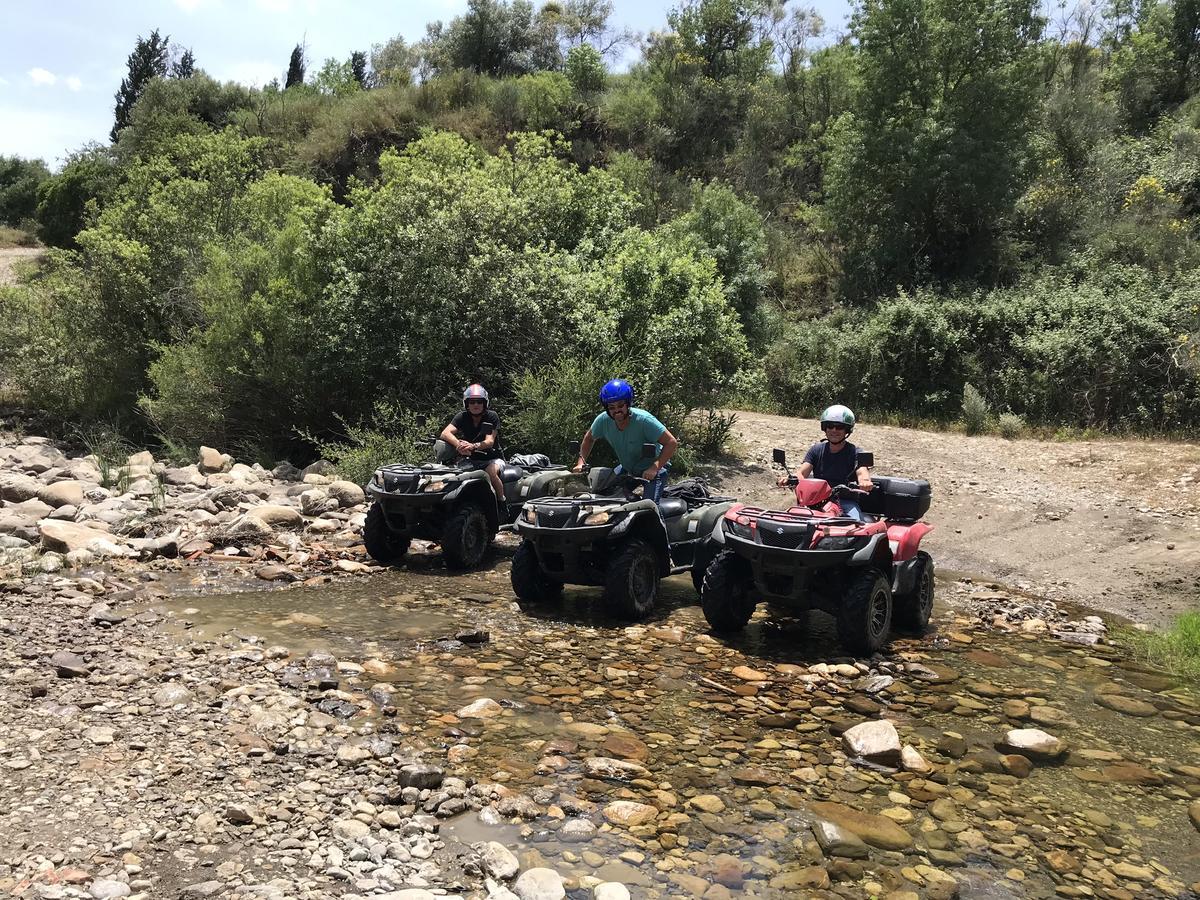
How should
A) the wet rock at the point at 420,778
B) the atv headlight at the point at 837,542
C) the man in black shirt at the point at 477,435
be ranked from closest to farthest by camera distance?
the wet rock at the point at 420,778 < the atv headlight at the point at 837,542 < the man in black shirt at the point at 477,435

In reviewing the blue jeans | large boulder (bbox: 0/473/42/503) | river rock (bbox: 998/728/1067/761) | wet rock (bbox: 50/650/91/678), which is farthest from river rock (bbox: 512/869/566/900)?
large boulder (bbox: 0/473/42/503)

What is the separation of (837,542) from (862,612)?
1.87ft

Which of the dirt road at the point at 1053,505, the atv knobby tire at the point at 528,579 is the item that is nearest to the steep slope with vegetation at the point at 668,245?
the dirt road at the point at 1053,505

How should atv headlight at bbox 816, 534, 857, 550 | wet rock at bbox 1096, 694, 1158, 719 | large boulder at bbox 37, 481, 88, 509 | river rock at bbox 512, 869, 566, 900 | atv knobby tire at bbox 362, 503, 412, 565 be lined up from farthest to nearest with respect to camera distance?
large boulder at bbox 37, 481, 88, 509, atv knobby tire at bbox 362, 503, 412, 565, atv headlight at bbox 816, 534, 857, 550, wet rock at bbox 1096, 694, 1158, 719, river rock at bbox 512, 869, 566, 900

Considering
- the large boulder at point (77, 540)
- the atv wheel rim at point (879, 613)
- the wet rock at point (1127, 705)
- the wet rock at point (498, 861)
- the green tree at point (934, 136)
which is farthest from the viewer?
the green tree at point (934, 136)

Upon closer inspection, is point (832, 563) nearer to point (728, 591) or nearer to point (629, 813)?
point (728, 591)

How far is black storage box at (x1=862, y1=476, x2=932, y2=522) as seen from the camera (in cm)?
790

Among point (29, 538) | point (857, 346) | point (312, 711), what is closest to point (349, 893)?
point (312, 711)

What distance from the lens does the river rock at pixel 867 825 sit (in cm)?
446

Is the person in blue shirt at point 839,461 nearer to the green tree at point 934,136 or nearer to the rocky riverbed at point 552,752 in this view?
the rocky riverbed at point 552,752

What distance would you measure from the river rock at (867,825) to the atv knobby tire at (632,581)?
3.18 m

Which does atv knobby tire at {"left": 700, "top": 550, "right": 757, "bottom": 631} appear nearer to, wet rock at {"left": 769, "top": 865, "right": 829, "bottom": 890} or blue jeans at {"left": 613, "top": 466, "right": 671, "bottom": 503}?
blue jeans at {"left": 613, "top": 466, "right": 671, "bottom": 503}

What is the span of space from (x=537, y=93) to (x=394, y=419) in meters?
26.9

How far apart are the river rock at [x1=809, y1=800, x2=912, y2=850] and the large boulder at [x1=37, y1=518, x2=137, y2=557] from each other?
7.59 metres
